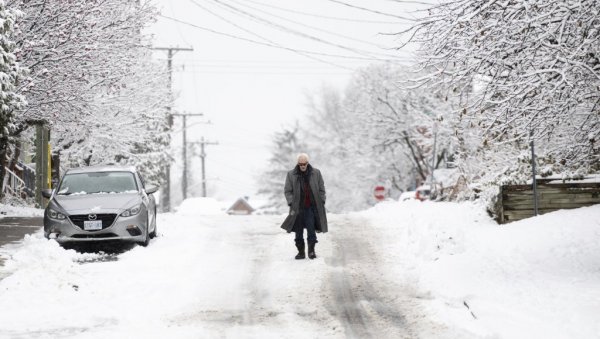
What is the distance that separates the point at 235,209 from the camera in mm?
111438

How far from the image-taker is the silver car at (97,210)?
1312 cm

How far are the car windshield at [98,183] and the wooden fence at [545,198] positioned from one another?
7382mm

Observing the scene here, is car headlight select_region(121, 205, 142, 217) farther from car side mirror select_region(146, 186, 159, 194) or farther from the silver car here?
car side mirror select_region(146, 186, 159, 194)

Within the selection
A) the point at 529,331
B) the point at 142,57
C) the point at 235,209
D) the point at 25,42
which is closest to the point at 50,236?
the point at 25,42

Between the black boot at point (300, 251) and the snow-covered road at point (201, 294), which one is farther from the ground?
the black boot at point (300, 251)

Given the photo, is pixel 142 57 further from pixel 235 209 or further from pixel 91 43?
pixel 235 209

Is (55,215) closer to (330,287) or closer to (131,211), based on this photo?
(131,211)

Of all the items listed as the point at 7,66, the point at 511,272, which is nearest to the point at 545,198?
the point at 511,272

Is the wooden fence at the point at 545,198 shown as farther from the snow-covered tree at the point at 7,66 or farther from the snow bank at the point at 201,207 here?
the snow bank at the point at 201,207

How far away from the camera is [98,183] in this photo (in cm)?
1465

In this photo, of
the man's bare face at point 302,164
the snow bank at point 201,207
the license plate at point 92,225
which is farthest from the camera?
the snow bank at point 201,207

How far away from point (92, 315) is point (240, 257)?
493 centimetres

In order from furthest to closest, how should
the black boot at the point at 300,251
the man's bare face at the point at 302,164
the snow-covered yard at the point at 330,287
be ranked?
the black boot at the point at 300,251 → the man's bare face at the point at 302,164 → the snow-covered yard at the point at 330,287

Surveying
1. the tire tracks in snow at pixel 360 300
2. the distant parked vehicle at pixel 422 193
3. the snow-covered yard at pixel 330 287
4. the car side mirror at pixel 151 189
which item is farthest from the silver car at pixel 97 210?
the distant parked vehicle at pixel 422 193
